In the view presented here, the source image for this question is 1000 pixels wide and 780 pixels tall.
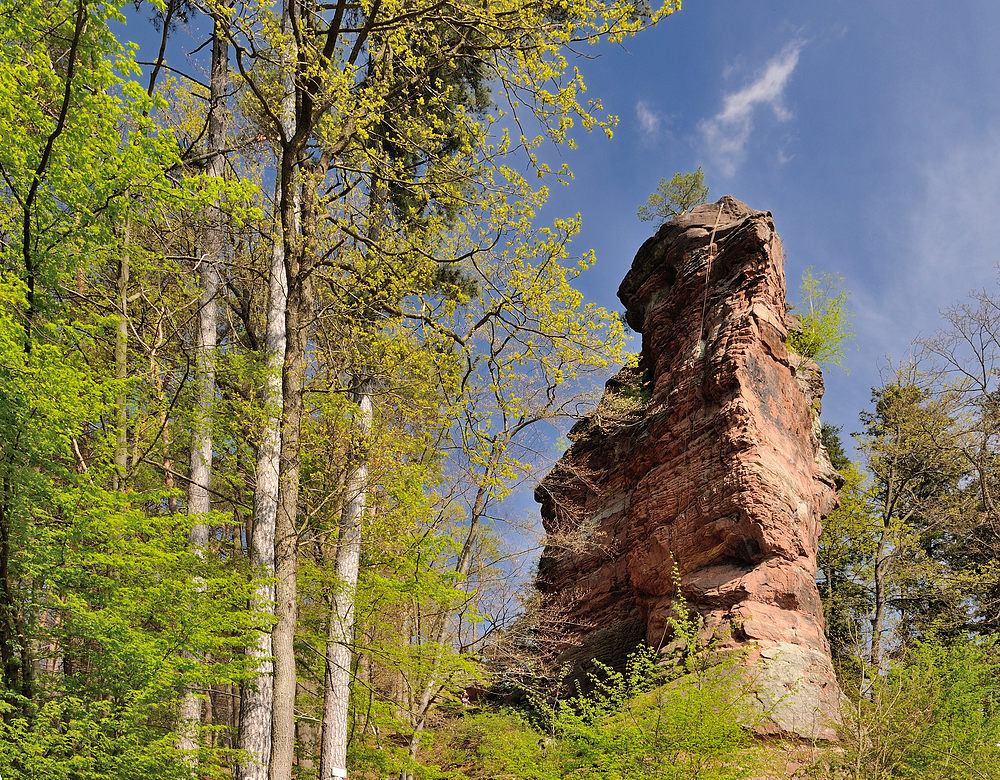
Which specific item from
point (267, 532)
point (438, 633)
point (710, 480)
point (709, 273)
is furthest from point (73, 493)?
point (709, 273)

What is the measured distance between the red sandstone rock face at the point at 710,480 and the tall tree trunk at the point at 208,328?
692cm

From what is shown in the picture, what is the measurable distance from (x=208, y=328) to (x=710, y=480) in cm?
1035

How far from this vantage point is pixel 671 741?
25.3ft

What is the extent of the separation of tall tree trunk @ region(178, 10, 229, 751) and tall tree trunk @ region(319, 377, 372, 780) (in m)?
1.99

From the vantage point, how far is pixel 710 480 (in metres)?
13.1

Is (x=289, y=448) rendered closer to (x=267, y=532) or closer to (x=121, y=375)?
(x=267, y=532)

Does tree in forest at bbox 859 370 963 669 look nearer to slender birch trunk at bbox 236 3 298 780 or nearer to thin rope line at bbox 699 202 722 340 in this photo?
thin rope line at bbox 699 202 722 340

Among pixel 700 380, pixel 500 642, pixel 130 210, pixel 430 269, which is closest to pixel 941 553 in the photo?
pixel 700 380

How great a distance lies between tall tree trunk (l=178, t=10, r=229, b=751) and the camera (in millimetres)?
9672

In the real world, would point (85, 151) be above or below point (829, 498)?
above

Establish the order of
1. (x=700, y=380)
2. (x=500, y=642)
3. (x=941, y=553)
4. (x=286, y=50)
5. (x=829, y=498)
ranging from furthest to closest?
(x=941, y=553) → (x=829, y=498) → (x=700, y=380) → (x=500, y=642) → (x=286, y=50)

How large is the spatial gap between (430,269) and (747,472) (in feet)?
25.8

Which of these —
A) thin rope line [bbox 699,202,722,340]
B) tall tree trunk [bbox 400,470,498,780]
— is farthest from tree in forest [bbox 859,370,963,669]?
tall tree trunk [bbox 400,470,498,780]

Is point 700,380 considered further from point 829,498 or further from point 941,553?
point 941,553
